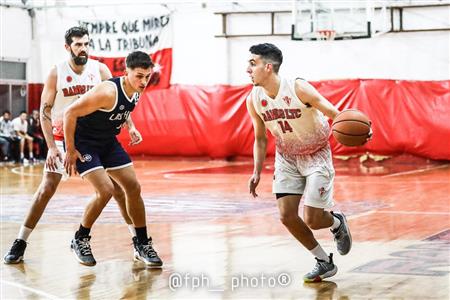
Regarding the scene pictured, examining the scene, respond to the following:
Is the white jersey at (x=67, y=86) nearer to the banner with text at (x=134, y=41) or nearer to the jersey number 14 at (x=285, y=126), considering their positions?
the jersey number 14 at (x=285, y=126)

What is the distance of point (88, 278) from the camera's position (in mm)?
6910

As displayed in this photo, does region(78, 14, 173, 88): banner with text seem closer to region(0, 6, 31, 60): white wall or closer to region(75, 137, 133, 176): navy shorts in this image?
region(0, 6, 31, 60): white wall

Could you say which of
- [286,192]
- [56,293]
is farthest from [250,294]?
[56,293]

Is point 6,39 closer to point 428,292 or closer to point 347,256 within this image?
point 347,256

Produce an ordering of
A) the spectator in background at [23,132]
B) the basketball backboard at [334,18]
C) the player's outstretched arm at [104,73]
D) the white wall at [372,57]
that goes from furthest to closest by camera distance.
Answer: the spectator in background at [23,132] → the white wall at [372,57] → the basketball backboard at [334,18] → the player's outstretched arm at [104,73]

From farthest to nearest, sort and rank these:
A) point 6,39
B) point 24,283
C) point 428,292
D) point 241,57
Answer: point 6,39, point 241,57, point 24,283, point 428,292

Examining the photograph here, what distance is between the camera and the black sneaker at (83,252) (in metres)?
7.39

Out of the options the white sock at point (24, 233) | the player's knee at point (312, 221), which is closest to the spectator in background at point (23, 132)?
the white sock at point (24, 233)

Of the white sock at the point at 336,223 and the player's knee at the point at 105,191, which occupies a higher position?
the player's knee at the point at 105,191

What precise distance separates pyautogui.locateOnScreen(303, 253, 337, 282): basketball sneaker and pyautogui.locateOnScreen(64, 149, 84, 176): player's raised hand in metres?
2.06

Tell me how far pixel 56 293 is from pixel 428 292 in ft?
8.61

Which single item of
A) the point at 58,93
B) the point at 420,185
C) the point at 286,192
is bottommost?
the point at 420,185

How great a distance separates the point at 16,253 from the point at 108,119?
4.98 ft

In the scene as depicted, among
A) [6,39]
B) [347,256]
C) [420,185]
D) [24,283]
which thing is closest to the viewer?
[24,283]
